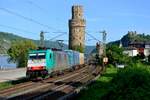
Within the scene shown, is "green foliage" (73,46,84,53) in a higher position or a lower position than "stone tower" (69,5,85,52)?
lower

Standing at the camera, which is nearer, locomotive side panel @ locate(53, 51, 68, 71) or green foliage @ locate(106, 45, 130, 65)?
locomotive side panel @ locate(53, 51, 68, 71)

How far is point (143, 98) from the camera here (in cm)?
1620

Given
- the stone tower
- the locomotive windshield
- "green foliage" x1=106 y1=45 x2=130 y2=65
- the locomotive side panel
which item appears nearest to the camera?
the locomotive windshield

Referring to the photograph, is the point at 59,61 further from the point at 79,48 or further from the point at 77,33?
the point at 77,33

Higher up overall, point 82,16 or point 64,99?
point 82,16

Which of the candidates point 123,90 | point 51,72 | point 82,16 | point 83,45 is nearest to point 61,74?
point 51,72

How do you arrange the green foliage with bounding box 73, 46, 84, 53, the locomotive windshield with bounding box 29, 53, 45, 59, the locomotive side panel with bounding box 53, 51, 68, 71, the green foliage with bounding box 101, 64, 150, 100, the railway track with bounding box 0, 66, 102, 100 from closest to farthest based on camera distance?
the green foliage with bounding box 101, 64, 150, 100 < the railway track with bounding box 0, 66, 102, 100 < the locomotive windshield with bounding box 29, 53, 45, 59 < the locomotive side panel with bounding box 53, 51, 68, 71 < the green foliage with bounding box 73, 46, 84, 53

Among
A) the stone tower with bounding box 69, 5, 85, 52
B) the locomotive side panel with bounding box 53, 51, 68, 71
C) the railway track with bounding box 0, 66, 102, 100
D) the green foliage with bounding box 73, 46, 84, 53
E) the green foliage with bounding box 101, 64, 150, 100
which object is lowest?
the railway track with bounding box 0, 66, 102, 100

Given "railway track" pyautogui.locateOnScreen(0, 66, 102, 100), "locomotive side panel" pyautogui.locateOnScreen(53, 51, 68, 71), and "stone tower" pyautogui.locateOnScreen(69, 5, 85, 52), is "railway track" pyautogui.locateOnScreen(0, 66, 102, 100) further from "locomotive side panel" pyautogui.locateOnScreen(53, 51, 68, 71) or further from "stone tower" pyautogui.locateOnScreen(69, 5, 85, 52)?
"stone tower" pyautogui.locateOnScreen(69, 5, 85, 52)

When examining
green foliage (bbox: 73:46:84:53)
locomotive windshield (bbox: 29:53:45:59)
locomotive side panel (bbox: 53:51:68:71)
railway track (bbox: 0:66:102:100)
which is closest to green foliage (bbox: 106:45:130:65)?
locomotive side panel (bbox: 53:51:68:71)

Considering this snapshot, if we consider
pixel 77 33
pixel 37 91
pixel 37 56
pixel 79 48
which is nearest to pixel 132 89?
pixel 37 91

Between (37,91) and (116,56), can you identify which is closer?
(37,91)

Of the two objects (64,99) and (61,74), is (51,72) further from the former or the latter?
(64,99)

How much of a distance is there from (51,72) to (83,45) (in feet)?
282
